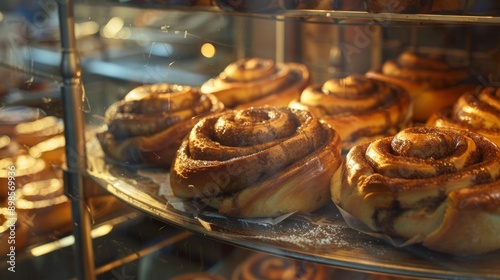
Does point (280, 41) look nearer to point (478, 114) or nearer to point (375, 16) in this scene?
Answer: point (478, 114)

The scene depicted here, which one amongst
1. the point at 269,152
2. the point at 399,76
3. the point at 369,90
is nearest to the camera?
the point at 269,152

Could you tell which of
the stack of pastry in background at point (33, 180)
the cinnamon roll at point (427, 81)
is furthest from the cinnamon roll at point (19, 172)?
the cinnamon roll at point (427, 81)

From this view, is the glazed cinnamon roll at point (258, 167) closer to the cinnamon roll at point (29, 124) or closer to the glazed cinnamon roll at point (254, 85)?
the glazed cinnamon roll at point (254, 85)

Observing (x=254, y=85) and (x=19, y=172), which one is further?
(x=254, y=85)

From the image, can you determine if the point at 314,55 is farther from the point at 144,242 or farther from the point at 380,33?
the point at 144,242

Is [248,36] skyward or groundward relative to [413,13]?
groundward

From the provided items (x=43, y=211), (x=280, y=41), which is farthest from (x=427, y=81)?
(x=43, y=211)

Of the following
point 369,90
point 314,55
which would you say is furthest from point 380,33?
point 369,90
